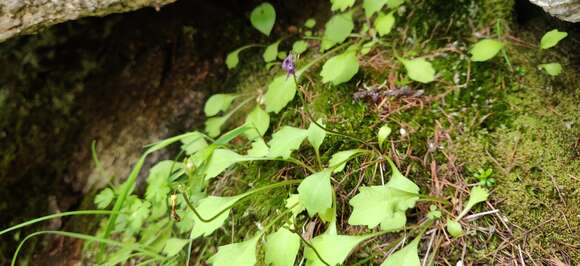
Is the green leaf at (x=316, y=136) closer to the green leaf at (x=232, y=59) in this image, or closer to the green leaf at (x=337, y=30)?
the green leaf at (x=337, y=30)

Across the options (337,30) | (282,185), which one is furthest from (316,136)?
(337,30)

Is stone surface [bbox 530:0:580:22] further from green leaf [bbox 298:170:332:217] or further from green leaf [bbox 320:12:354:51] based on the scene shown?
green leaf [bbox 298:170:332:217]

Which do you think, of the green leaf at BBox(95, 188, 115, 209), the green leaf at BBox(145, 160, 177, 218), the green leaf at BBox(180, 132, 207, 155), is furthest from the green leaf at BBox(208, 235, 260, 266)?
the green leaf at BBox(95, 188, 115, 209)

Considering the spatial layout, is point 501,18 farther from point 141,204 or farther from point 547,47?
point 141,204

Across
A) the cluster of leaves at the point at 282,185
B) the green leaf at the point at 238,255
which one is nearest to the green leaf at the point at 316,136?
the cluster of leaves at the point at 282,185

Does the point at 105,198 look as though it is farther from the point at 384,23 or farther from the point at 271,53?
the point at 384,23
